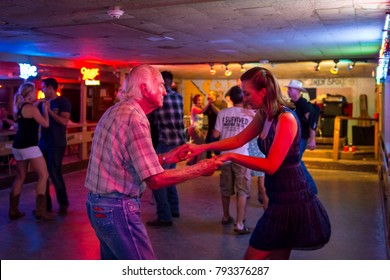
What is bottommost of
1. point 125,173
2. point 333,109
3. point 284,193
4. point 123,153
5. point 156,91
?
point 284,193

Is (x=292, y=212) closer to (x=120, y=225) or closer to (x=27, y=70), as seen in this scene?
(x=120, y=225)

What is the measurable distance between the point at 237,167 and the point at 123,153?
3.04 metres

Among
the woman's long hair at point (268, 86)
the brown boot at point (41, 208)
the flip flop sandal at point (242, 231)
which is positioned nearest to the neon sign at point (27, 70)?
the brown boot at point (41, 208)

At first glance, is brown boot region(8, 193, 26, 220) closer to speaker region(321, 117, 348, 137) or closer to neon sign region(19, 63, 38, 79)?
neon sign region(19, 63, 38, 79)

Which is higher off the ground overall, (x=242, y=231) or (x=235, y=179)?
(x=235, y=179)

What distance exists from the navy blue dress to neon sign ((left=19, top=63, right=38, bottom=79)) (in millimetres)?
8097

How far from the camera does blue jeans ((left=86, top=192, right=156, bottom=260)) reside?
236cm

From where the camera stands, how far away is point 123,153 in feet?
7.63

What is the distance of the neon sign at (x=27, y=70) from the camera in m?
9.61

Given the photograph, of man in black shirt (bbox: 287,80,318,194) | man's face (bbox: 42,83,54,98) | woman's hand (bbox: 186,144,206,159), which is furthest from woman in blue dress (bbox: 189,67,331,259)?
man's face (bbox: 42,83,54,98)

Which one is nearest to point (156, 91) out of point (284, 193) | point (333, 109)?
point (284, 193)

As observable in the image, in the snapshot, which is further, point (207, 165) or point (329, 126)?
point (329, 126)

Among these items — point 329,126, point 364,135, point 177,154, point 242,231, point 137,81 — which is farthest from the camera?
point 329,126

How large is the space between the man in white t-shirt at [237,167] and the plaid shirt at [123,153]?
2878 millimetres
